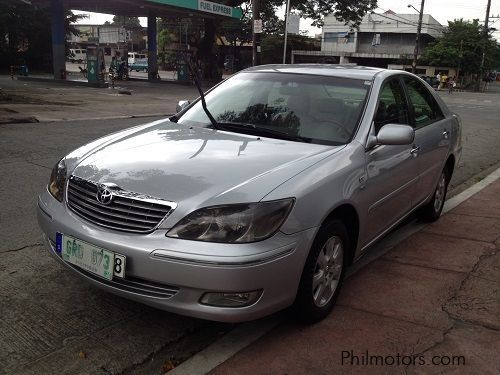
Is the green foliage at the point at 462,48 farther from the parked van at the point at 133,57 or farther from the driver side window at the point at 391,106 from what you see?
the driver side window at the point at 391,106

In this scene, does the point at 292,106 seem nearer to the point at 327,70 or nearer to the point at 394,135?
the point at 327,70

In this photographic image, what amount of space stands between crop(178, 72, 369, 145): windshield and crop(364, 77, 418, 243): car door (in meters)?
0.21

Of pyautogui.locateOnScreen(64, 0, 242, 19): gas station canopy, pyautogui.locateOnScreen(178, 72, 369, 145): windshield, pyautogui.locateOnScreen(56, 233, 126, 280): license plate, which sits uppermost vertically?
pyautogui.locateOnScreen(64, 0, 242, 19): gas station canopy

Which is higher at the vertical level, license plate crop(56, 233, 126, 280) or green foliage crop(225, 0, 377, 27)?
green foliage crop(225, 0, 377, 27)

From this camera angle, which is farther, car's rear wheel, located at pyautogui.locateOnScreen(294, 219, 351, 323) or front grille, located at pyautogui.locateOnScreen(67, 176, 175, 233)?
car's rear wheel, located at pyautogui.locateOnScreen(294, 219, 351, 323)

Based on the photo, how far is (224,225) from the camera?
2.58 m

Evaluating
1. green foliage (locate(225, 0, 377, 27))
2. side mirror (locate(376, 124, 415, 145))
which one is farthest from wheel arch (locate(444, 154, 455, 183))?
green foliage (locate(225, 0, 377, 27))

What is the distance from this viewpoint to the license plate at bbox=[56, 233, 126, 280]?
268cm

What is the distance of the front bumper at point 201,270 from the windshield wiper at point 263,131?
942 millimetres

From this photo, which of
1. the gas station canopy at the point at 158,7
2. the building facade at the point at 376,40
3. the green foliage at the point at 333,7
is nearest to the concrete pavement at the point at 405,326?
the gas station canopy at the point at 158,7

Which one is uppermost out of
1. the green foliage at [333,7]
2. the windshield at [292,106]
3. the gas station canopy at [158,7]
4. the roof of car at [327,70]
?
the green foliage at [333,7]

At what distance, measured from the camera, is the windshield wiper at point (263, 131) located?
11.6 feet

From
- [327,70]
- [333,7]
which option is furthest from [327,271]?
[333,7]

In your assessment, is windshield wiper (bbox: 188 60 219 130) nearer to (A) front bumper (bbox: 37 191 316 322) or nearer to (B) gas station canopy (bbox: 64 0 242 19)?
(A) front bumper (bbox: 37 191 316 322)
